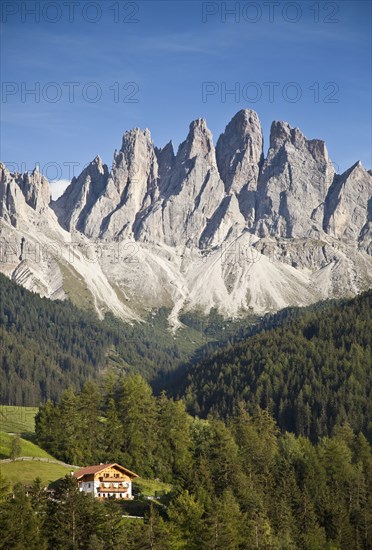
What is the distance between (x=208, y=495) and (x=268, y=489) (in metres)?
14.1

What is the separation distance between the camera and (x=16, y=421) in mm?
176375

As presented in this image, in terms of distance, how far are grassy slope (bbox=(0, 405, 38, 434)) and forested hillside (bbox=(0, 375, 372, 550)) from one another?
33751 mm

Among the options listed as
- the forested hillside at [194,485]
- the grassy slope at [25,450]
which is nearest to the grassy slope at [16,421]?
the grassy slope at [25,450]

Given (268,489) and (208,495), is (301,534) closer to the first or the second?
(268,489)

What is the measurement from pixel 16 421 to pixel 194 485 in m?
89.5

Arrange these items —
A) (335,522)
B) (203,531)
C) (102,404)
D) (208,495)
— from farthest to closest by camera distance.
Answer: (102,404), (335,522), (208,495), (203,531)

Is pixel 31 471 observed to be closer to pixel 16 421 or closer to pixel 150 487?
pixel 150 487

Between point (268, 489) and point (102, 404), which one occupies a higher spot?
point (102, 404)

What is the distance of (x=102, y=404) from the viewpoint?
124m

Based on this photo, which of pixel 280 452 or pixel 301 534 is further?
pixel 280 452

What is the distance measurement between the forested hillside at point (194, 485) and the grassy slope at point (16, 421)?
33751 millimetres

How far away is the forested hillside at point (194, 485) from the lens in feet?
247

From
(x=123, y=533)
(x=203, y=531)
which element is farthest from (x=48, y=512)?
(x=203, y=531)

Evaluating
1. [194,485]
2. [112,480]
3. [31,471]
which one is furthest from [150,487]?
[31,471]
